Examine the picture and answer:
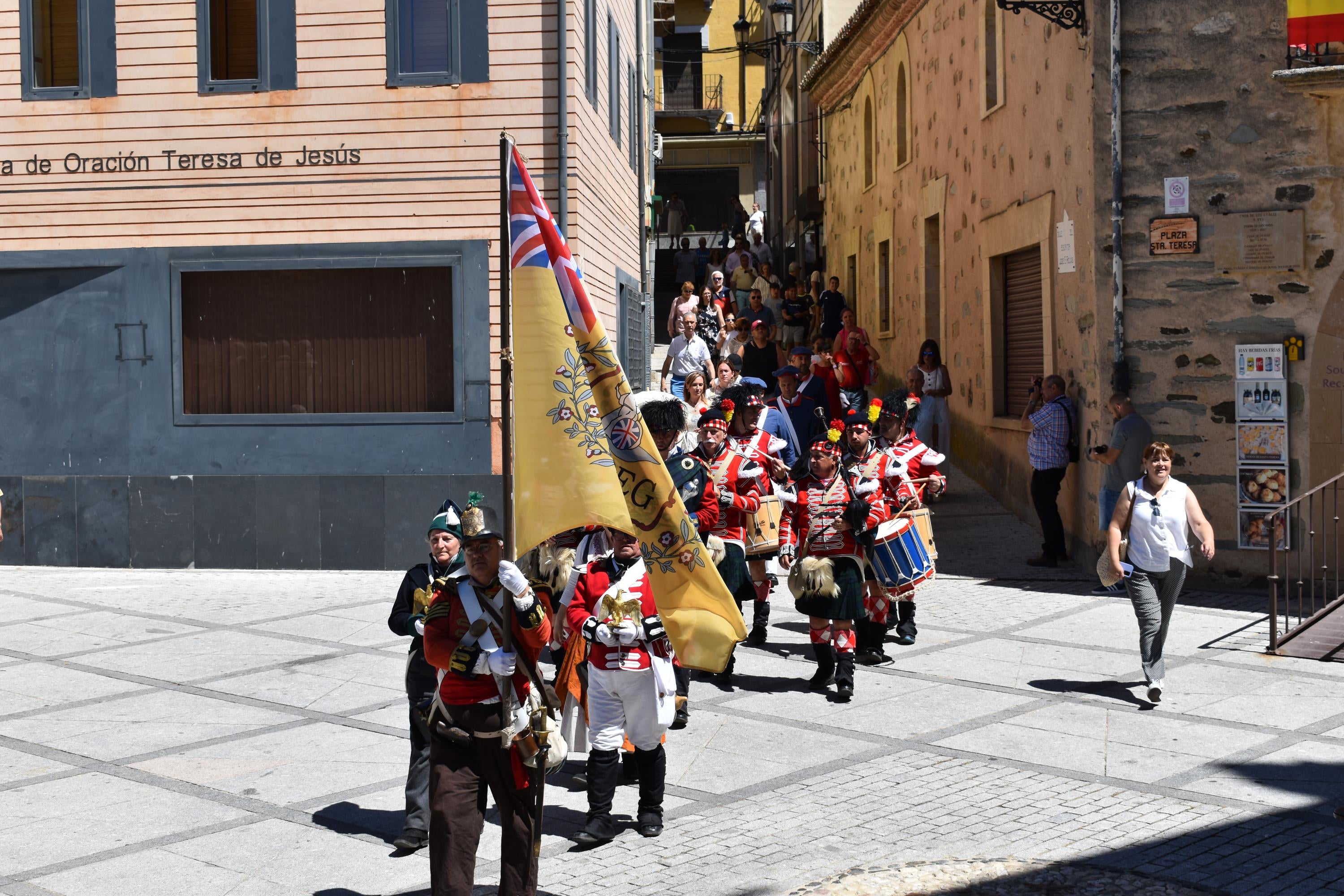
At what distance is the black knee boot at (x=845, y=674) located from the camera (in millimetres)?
8875

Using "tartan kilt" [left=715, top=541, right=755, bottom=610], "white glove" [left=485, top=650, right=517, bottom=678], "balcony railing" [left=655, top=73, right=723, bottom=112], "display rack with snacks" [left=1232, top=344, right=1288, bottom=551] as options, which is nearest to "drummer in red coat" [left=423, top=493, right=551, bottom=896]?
"white glove" [left=485, top=650, right=517, bottom=678]

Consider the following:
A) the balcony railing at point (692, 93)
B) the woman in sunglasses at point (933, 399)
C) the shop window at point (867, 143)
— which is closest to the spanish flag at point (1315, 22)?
the woman in sunglasses at point (933, 399)

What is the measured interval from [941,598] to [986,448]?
5497mm

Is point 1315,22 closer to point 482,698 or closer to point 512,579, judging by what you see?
point 512,579

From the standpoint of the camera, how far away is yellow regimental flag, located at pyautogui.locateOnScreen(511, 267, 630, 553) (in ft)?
17.7

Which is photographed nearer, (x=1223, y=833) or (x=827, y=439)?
(x=1223, y=833)

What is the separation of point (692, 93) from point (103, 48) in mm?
31377

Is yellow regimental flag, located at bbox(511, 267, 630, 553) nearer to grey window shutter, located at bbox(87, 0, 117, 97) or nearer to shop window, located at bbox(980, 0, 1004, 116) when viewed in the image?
grey window shutter, located at bbox(87, 0, 117, 97)

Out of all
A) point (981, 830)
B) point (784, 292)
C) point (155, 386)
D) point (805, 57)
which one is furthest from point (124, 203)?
point (805, 57)

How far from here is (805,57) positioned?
114 feet

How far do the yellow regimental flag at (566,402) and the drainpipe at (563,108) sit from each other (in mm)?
8489

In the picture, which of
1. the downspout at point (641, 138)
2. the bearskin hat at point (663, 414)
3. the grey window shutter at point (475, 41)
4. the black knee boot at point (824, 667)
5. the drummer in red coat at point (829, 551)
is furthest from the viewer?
the downspout at point (641, 138)

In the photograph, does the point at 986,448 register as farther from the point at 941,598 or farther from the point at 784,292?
the point at 784,292

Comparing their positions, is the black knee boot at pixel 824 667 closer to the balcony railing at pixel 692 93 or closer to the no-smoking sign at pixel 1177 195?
the no-smoking sign at pixel 1177 195
